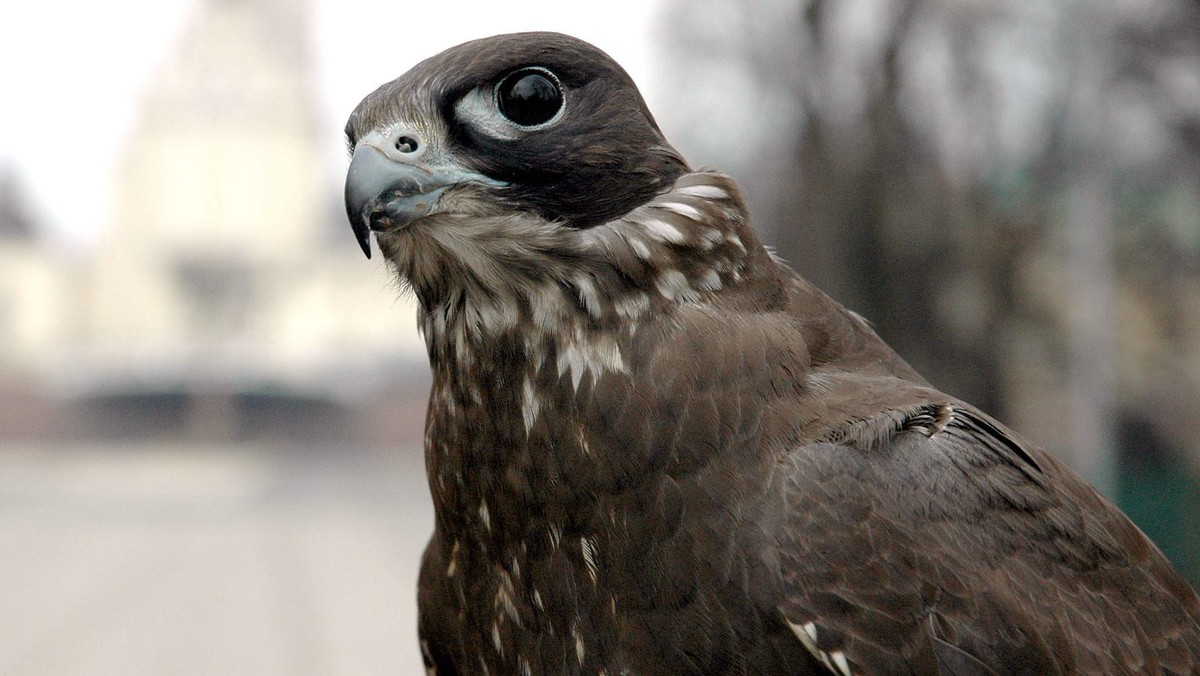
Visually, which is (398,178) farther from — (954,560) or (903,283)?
(903,283)

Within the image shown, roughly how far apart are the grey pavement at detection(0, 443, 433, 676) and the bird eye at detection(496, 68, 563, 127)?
5.67 meters

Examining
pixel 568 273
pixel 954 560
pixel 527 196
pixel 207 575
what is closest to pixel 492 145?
pixel 527 196

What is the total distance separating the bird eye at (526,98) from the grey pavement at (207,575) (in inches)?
223

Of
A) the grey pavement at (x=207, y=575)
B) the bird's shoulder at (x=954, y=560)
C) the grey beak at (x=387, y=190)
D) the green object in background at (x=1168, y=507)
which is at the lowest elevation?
the grey pavement at (x=207, y=575)

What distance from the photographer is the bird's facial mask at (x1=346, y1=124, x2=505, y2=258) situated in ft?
6.07

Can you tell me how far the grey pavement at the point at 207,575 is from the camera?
7508 millimetres

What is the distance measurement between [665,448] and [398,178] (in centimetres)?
61

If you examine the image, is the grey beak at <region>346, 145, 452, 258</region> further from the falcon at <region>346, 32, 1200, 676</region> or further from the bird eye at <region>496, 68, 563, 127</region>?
the bird eye at <region>496, 68, 563, 127</region>

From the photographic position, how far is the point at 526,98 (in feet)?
6.29

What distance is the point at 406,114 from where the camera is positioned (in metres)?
1.90

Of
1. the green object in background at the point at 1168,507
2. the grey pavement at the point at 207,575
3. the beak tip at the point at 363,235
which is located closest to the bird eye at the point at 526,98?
the beak tip at the point at 363,235

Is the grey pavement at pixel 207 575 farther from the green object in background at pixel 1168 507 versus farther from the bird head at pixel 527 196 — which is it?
the bird head at pixel 527 196

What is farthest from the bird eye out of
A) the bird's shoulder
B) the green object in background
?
the green object in background

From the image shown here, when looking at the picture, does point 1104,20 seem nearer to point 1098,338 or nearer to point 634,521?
point 1098,338
